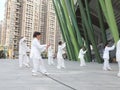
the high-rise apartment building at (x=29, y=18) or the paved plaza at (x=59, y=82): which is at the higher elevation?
the high-rise apartment building at (x=29, y=18)

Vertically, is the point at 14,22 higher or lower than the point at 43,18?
lower

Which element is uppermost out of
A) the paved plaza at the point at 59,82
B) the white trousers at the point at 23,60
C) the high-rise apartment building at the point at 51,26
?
the high-rise apartment building at the point at 51,26

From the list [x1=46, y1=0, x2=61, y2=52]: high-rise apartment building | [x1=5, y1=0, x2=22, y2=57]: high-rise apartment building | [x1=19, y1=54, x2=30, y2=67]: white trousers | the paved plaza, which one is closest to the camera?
the paved plaza

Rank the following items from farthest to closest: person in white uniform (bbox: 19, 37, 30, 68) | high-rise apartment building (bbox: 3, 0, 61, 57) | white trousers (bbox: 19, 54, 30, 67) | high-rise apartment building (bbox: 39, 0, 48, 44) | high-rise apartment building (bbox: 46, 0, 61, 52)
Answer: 1. high-rise apartment building (bbox: 46, 0, 61, 52)
2. high-rise apartment building (bbox: 39, 0, 48, 44)
3. high-rise apartment building (bbox: 3, 0, 61, 57)
4. white trousers (bbox: 19, 54, 30, 67)
5. person in white uniform (bbox: 19, 37, 30, 68)

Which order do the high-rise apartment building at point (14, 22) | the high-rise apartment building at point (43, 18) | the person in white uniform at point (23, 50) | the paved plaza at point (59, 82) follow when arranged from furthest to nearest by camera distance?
the high-rise apartment building at point (43, 18) < the high-rise apartment building at point (14, 22) < the person in white uniform at point (23, 50) < the paved plaza at point (59, 82)

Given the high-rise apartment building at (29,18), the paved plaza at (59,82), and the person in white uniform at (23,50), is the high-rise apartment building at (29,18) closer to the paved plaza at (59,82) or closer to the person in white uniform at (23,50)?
the person in white uniform at (23,50)

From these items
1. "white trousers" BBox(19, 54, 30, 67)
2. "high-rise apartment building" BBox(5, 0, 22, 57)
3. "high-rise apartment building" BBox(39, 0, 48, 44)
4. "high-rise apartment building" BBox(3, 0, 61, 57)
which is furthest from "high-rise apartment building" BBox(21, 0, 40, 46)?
"white trousers" BBox(19, 54, 30, 67)

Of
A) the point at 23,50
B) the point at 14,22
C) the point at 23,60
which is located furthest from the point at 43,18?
the point at 23,50

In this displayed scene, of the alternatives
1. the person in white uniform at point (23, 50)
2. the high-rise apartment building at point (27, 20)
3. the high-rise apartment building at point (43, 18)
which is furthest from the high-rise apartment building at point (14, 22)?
the person in white uniform at point (23, 50)

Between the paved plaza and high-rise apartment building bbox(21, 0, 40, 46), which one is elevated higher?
high-rise apartment building bbox(21, 0, 40, 46)

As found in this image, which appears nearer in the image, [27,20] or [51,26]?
[27,20]

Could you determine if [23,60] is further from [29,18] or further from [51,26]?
[51,26]

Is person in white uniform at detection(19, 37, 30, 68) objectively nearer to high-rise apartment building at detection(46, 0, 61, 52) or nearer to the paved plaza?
the paved plaza

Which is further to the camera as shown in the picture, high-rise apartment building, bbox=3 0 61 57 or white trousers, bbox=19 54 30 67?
high-rise apartment building, bbox=3 0 61 57
